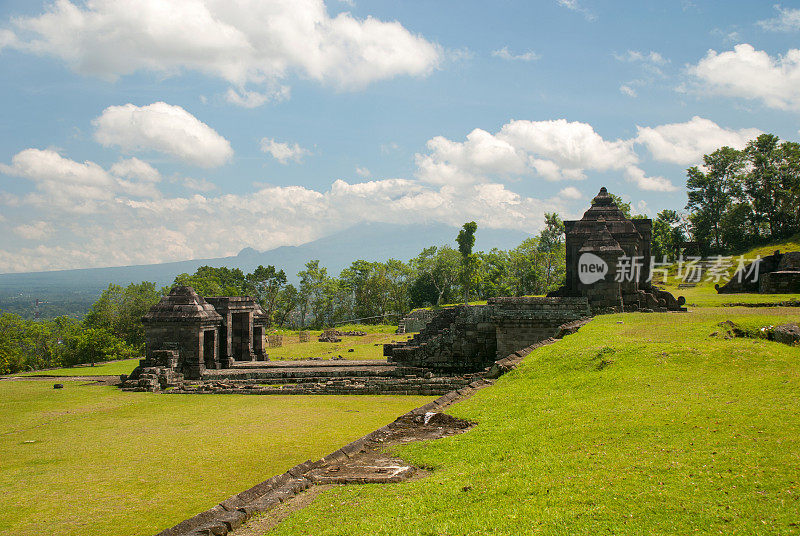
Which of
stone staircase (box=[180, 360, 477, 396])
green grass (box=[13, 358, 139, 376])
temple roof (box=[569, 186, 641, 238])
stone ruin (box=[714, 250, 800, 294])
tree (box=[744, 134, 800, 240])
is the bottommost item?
green grass (box=[13, 358, 139, 376])

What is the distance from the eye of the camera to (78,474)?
927 centimetres

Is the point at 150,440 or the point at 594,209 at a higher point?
the point at 594,209

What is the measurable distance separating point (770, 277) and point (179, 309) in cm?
3315

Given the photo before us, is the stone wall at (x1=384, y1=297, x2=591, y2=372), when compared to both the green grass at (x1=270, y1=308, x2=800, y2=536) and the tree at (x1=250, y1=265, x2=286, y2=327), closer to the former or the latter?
the green grass at (x1=270, y1=308, x2=800, y2=536)

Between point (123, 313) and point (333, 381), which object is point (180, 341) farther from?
point (123, 313)

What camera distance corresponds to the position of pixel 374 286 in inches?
2921

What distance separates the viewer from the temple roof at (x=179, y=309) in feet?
73.5

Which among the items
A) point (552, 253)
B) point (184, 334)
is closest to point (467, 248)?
point (552, 253)

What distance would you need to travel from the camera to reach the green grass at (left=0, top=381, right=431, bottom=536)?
752 cm

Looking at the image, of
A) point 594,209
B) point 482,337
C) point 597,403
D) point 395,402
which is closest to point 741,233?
point 594,209

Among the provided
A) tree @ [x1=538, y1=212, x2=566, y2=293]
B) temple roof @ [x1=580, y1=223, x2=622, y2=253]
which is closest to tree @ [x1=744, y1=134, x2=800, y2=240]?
tree @ [x1=538, y1=212, x2=566, y2=293]

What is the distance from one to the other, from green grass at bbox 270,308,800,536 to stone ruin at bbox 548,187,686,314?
11.6 meters

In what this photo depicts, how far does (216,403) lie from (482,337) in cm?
1007

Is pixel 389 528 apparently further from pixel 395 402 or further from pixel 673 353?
pixel 395 402
